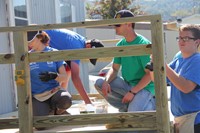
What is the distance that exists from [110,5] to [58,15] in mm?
25498

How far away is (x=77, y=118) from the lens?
3.60 m

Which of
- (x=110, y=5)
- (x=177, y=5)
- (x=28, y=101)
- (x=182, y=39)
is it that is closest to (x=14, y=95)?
(x=28, y=101)

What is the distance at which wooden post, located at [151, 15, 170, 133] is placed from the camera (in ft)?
11.1

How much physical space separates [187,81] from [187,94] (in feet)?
0.67

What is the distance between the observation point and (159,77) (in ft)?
11.3

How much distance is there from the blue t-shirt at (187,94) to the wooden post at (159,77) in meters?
0.35

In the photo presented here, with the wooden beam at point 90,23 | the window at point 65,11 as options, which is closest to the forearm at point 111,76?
the wooden beam at point 90,23

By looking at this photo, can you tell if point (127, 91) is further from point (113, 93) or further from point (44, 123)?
point (44, 123)

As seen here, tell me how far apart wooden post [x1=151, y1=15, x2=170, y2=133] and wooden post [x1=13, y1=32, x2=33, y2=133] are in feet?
3.75

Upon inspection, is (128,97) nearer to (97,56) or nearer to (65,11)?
(97,56)

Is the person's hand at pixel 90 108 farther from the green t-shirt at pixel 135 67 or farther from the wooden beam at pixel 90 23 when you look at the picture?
the wooden beam at pixel 90 23

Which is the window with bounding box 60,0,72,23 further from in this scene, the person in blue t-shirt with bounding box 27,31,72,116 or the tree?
the tree

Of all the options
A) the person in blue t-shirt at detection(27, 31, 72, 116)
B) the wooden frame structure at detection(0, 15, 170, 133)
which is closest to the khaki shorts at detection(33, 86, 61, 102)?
the person in blue t-shirt at detection(27, 31, 72, 116)

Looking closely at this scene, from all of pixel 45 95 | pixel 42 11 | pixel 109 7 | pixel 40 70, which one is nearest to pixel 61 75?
pixel 40 70
